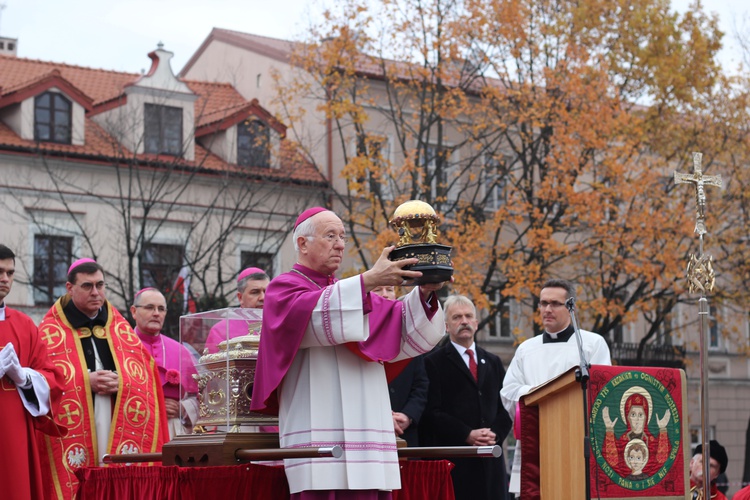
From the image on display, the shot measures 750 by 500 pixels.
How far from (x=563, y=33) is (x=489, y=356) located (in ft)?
51.9

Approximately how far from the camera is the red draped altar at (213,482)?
6.13 m

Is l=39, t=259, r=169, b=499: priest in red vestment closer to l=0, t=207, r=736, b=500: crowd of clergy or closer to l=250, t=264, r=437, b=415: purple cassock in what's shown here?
l=0, t=207, r=736, b=500: crowd of clergy

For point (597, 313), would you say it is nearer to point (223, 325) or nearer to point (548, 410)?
point (548, 410)

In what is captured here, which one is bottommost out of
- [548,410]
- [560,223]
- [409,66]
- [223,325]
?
[548,410]

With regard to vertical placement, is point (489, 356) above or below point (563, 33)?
below

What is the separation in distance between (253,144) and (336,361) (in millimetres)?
20068

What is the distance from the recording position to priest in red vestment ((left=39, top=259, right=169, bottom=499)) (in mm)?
8109

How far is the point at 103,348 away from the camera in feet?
27.9

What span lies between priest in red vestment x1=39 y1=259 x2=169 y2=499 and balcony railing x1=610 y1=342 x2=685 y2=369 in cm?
2219

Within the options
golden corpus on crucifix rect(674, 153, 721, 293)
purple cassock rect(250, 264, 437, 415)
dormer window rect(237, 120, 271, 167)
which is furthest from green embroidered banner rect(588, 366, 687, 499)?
dormer window rect(237, 120, 271, 167)

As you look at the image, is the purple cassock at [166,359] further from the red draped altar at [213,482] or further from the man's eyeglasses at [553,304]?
the man's eyeglasses at [553,304]

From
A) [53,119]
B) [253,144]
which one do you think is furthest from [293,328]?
[53,119]

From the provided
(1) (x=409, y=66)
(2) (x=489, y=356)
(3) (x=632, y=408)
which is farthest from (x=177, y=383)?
(1) (x=409, y=66)

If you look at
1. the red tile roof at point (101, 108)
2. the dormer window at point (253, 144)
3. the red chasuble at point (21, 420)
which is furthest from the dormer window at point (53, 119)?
the red chasuble at point (21, 420)
